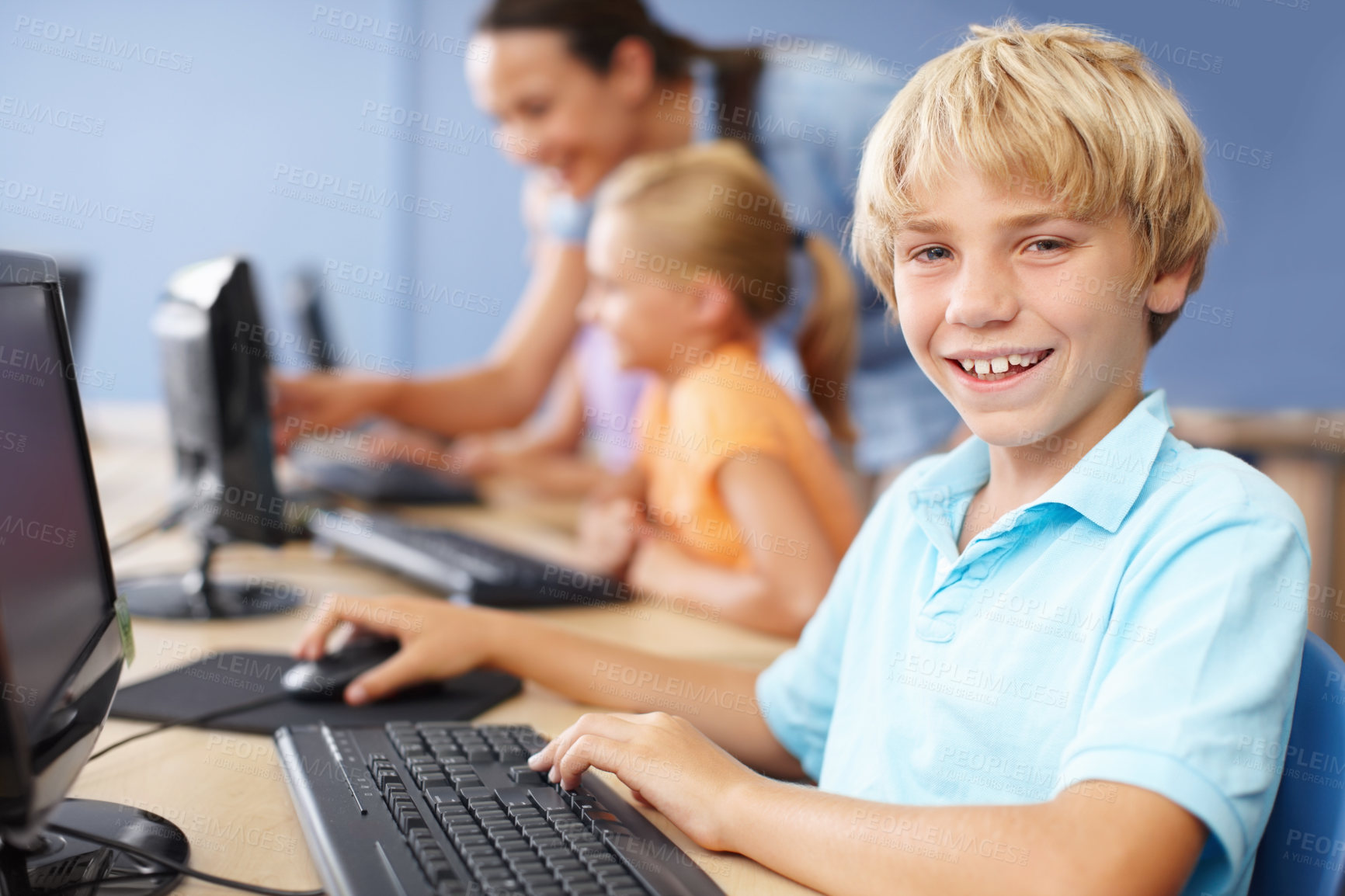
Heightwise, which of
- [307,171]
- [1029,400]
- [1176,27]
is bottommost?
[1029,400]

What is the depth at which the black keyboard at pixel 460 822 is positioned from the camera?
56cm

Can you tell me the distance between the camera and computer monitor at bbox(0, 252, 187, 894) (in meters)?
0.49

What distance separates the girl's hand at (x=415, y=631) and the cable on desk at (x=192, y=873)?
0.34 m

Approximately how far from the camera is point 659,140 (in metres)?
2.15

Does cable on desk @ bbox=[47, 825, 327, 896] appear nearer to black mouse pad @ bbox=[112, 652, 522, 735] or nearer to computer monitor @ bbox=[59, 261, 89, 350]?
black mouse pad @ bbox=[112, 652, 522, 735]

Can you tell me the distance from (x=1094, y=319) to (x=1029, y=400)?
7 cm

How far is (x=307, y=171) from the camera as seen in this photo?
4.16 metres

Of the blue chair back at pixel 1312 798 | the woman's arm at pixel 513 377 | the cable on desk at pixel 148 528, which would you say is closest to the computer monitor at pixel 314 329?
the woman's arm at pixel 513 377

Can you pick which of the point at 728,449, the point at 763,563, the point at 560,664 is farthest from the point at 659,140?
the point at 560,664

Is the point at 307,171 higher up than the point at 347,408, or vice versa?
the point at 307,171

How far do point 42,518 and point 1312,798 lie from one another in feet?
2.50

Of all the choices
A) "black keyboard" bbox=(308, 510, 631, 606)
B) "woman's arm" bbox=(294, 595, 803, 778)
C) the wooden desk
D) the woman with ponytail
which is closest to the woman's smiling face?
the woman with ponytail

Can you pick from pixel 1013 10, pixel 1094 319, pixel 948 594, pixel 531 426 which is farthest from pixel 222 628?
pixel 1013 10

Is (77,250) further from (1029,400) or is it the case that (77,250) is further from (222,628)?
(1029,400)
